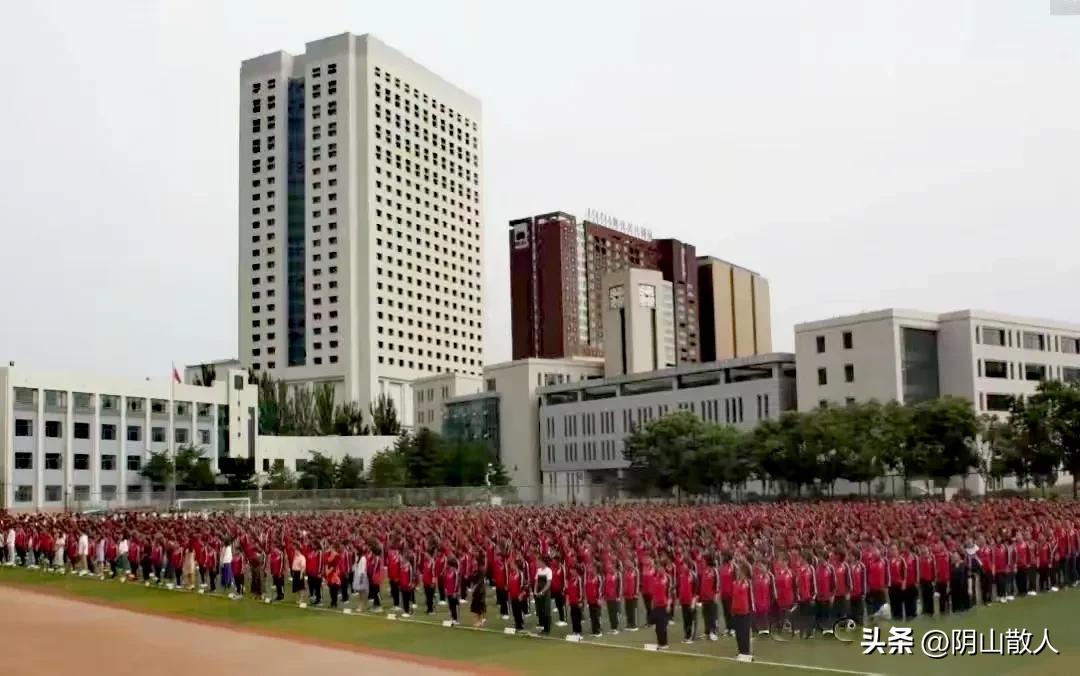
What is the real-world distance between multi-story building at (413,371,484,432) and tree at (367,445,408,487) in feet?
78.8

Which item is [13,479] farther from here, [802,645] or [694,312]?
[694,312]

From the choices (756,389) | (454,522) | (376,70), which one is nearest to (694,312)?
(376,70)

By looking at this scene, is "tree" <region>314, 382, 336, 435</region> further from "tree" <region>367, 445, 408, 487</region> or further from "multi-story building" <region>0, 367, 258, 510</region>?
"tree" <region>367, 445, 408, 487</region>

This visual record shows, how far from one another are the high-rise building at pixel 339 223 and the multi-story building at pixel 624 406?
30356 millimetres

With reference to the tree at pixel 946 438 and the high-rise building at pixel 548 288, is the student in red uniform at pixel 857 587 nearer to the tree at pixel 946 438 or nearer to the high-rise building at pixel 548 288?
the tree at pixel 946 438

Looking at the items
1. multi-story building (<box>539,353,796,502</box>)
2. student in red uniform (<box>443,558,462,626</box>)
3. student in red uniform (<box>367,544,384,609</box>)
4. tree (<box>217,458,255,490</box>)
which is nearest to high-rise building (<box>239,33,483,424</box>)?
multi-story building (<box>539,353,796,502</box>)

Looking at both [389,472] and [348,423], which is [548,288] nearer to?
[348,423]

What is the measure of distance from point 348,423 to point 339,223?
1076 inches

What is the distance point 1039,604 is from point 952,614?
249 centimetres

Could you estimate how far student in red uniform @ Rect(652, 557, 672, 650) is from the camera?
646 inches

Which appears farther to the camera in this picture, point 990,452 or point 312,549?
point 990,452

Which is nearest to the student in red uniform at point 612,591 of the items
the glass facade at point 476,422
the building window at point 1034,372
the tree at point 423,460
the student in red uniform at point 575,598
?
the student in red uniform at point 575,598

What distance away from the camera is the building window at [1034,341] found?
70.2 m

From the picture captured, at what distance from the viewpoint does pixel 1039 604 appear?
65.0 ft
